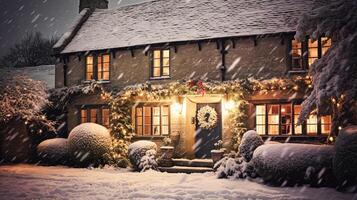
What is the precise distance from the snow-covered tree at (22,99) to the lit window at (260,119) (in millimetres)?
10413

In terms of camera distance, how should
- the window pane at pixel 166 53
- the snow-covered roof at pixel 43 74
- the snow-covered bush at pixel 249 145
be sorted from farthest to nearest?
the snow-covered roof at pixel 43 74, the window pane at pixel 166 53, the snow-covered bush at pixel 249 145

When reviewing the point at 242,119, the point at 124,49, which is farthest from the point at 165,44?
the point at 242,119

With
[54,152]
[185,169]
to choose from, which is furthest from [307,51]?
[54,152]

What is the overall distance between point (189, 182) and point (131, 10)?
12.8 m

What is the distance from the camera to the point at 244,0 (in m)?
19.3

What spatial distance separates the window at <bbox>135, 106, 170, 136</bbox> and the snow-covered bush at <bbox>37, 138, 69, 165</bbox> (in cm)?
362

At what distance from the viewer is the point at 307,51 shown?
15914 mm

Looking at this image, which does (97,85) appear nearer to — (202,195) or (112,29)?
(112,29)

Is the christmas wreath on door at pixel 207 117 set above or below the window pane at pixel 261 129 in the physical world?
above

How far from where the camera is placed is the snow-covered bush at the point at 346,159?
10586 mm

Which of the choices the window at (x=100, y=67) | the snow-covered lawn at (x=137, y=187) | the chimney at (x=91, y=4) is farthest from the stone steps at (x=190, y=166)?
the chimney at (x=91, y=4)

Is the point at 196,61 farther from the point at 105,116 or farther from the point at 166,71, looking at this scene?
the point at 105,116

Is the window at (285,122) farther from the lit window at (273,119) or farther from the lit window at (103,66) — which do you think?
the lit window at (103,66)

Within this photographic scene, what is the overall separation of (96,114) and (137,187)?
27.4ft
